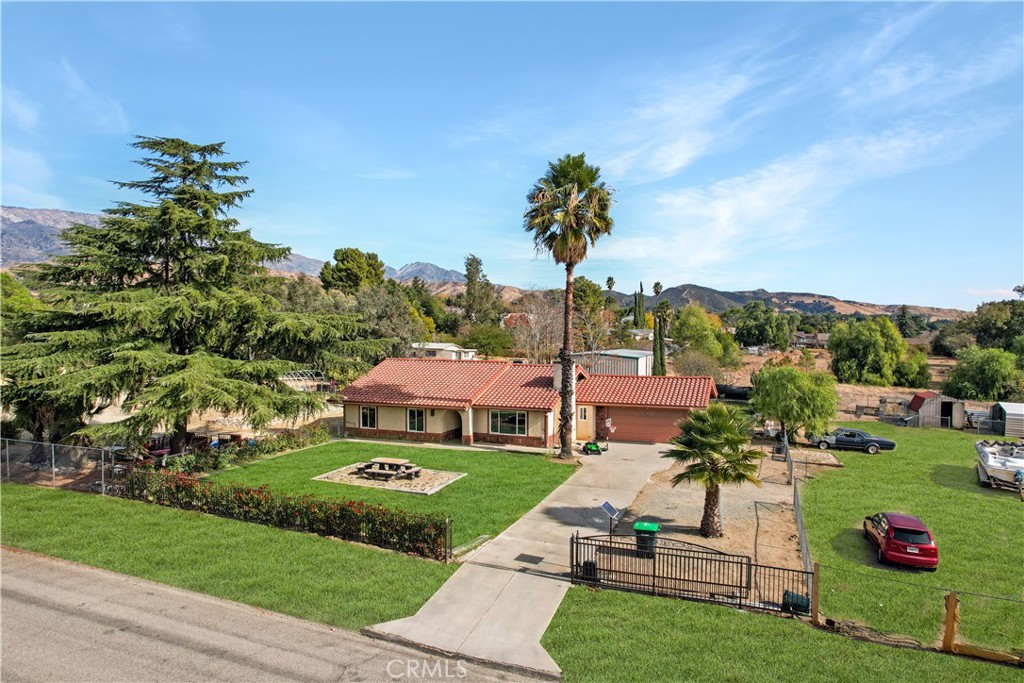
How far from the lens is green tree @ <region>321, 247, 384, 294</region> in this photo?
8425 centimetres

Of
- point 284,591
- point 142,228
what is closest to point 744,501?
point 284,591

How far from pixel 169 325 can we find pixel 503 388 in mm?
16540

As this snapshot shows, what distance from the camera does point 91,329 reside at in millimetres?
21375

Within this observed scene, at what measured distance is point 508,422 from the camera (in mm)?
30312

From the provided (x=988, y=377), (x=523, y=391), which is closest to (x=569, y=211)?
(x=523, y=391)

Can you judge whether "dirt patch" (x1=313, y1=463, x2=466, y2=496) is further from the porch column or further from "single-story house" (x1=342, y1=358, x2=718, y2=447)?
"single-story house" (x1=342, y1=358, x2=718, y2=447)

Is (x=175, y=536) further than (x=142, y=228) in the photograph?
No

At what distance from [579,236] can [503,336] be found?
40.6 m

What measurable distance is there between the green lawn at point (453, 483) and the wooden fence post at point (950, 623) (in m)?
10.6

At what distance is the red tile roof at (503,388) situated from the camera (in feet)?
99.1

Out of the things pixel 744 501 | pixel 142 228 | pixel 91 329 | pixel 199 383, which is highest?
pixel 142 228

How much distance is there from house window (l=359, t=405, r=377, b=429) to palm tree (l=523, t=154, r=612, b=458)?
12.7m

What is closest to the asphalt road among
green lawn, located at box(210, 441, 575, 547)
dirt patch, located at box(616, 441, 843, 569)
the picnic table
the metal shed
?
green lawn, located at box(210, 441, 575, 547)

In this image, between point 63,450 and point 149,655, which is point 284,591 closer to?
point 149,655
